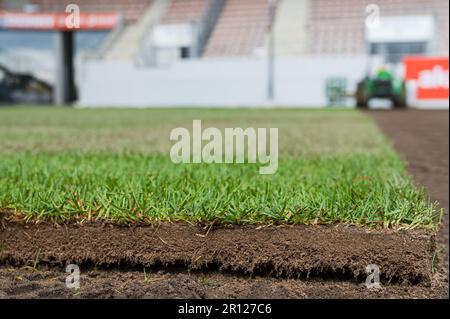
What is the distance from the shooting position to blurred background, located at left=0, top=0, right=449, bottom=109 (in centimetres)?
2589

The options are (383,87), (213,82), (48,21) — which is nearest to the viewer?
(383,87)

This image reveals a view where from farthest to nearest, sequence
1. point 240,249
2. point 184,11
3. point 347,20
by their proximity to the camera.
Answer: point 184,11, point 347,20, point 240,249

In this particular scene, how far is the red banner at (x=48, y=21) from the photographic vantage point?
1307 inches

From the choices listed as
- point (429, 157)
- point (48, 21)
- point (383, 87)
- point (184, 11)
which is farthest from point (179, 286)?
point (48, 21)

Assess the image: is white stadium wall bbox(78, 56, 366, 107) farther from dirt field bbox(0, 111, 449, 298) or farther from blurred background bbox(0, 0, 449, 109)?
dirt field bbox(0, 111, 449, 298)

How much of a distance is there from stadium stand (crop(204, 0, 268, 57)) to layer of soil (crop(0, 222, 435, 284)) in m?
27.3

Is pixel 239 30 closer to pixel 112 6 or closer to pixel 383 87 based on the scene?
pixel 112 6

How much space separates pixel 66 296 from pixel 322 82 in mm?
25048

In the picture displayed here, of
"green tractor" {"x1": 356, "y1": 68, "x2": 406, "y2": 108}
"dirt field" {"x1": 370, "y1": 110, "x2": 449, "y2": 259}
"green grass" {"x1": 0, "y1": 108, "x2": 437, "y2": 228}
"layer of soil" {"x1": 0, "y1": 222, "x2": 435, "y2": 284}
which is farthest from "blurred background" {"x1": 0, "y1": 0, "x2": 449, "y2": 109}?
"layer of soil" {"x1": 0, "y1": 222, "x2": 435, "y2": 284}

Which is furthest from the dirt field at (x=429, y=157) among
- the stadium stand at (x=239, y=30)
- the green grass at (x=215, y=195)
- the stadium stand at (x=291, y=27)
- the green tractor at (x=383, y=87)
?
the stadium stand at (x=239, y=30)

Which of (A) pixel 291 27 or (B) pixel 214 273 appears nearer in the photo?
(B) pixel 214 273

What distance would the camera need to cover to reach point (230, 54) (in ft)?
96.7

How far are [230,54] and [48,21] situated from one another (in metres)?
10.2

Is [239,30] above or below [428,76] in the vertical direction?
above
